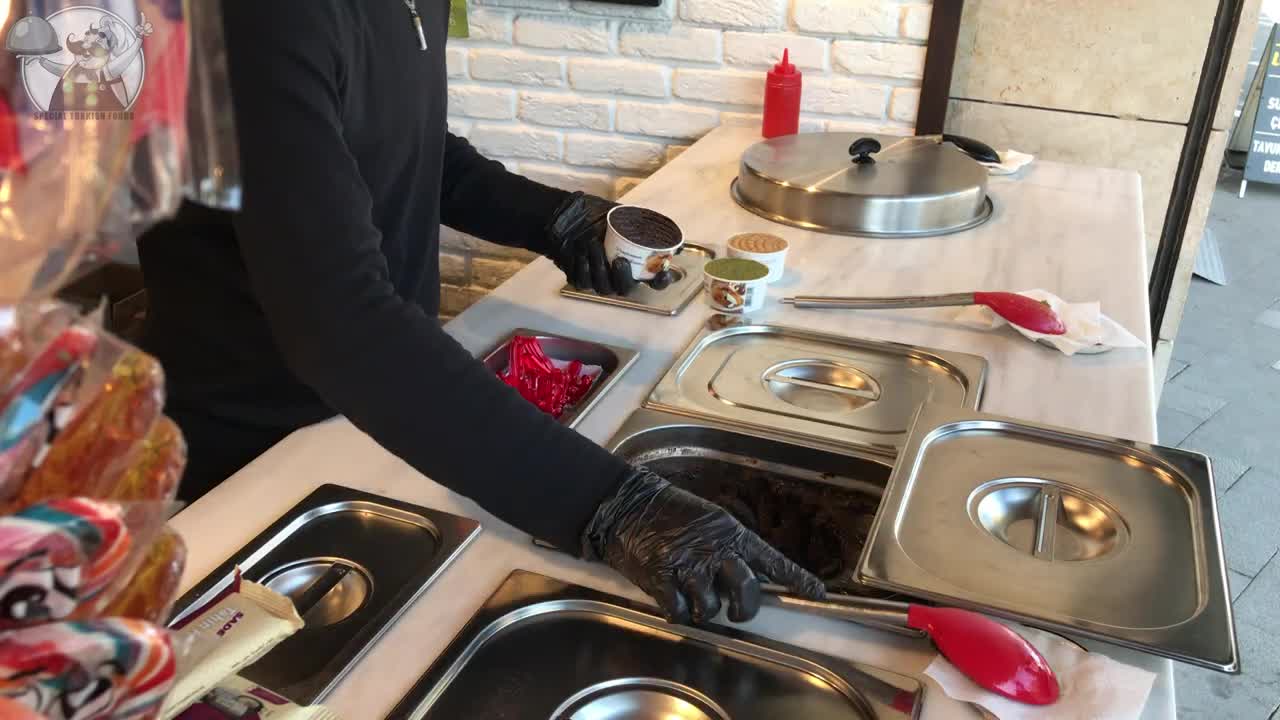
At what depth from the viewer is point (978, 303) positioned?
1.25m

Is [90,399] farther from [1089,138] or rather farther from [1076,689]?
[1089,138]

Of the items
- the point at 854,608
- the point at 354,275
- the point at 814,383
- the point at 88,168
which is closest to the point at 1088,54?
the point at 814,383

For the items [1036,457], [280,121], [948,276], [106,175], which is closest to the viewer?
[106,175]

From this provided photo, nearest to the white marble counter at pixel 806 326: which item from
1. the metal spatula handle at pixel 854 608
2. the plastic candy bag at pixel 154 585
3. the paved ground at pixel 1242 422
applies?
the metal spatula handle at pixel 854 608

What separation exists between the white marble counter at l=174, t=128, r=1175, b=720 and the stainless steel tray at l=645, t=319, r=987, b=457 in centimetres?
3

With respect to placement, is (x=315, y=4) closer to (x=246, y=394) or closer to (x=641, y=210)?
(x=246, y=394)

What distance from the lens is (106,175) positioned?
318 mm

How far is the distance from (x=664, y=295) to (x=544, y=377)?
26 centimetres

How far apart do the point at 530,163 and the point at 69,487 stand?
1.95 meters

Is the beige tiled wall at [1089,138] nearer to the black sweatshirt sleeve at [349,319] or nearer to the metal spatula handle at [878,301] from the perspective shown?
the metal spatula handle at [878,301]

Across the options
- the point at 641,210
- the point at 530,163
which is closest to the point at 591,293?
the point at 641,210

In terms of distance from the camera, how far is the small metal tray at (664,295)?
1.29m

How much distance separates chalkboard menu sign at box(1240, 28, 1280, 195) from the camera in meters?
4.34

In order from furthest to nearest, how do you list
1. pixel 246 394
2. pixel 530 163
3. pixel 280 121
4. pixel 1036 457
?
pixel 530 163, pixel 246 394, pixel 1036 457, pixel 280 121
